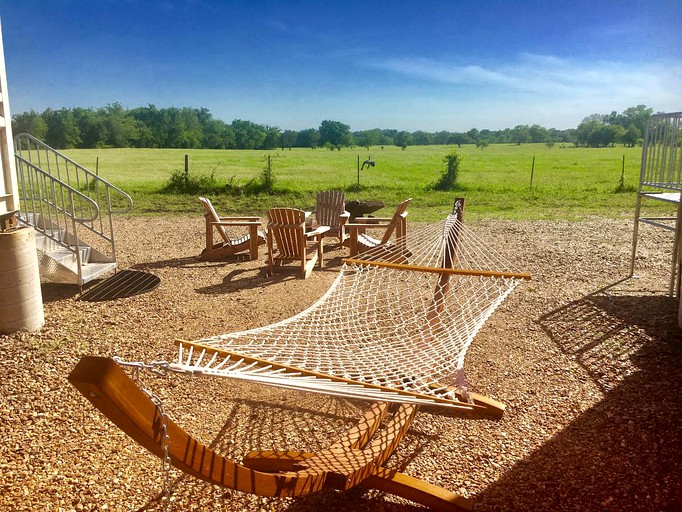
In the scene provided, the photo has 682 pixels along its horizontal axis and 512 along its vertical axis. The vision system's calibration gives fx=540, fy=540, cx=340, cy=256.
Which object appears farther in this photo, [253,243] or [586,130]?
[586,130]

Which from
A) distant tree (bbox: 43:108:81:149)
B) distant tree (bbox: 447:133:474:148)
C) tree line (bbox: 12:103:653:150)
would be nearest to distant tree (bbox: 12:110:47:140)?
tree line (bbox: 12:103:653:150)

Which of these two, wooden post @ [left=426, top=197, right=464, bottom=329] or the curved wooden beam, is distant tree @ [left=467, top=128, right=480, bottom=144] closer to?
wooden post @ [left=426, top=197, right=464, bottom=329]

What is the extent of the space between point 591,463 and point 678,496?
0.34 m

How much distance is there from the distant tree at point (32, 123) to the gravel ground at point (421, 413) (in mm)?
25147

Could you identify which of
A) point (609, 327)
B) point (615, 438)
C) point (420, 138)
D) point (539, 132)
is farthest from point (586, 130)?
point (615, 438)

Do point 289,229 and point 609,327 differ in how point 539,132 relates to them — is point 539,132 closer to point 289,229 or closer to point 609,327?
point 289,229

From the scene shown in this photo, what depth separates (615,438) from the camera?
260 centimetres

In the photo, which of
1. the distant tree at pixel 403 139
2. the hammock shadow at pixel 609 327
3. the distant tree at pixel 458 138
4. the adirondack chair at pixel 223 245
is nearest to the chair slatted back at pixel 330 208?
the adirondack chair at pixel 223 245

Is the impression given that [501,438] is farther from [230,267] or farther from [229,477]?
[230,267]

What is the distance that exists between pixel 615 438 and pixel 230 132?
3700 cm

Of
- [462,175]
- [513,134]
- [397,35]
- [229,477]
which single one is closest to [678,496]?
[229,477]

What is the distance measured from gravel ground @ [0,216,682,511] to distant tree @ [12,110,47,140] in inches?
990

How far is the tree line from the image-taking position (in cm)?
2982

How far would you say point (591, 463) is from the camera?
2.39 m
